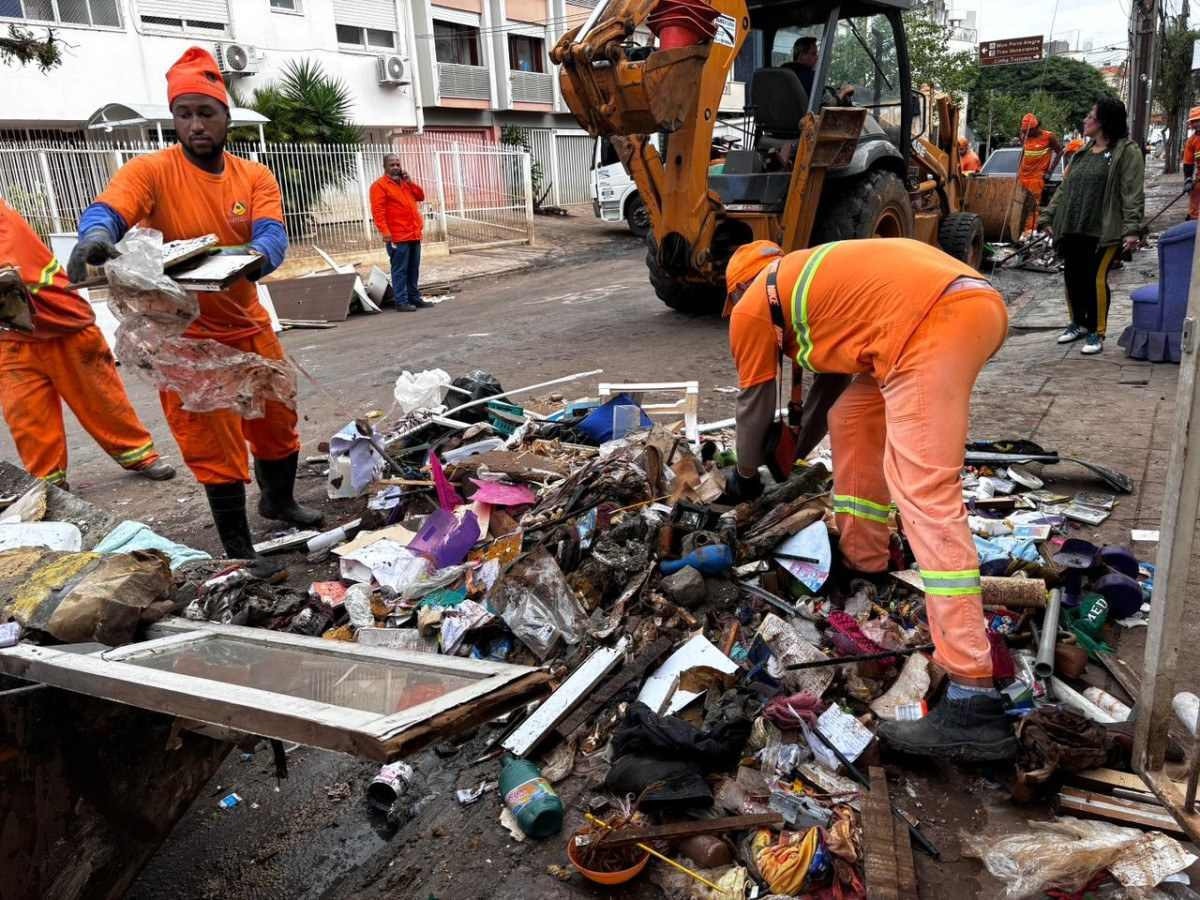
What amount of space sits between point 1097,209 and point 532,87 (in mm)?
19990

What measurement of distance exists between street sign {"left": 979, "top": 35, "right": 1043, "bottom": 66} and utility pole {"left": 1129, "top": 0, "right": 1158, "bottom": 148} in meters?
14.6

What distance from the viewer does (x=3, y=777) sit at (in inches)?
67.8

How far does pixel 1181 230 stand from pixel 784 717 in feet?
17.5

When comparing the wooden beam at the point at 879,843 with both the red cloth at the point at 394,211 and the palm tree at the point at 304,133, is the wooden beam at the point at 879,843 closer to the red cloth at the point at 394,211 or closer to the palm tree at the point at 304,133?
the red cloth at the point at 394,211

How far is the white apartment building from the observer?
14078mm

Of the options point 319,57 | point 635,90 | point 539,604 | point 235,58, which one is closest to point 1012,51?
point 319,57

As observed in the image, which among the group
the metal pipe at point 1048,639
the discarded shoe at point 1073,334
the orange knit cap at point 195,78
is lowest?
the metal pipe at point 1048,639

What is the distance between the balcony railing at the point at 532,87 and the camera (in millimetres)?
23250

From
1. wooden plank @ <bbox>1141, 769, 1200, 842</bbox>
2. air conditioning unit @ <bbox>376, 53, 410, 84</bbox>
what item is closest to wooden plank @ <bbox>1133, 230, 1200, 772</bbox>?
wooden plank @ <bbox>1141, 769, 1200, 842</bbox>

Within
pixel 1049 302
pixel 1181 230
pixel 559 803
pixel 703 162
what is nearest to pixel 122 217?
pixel 559 803

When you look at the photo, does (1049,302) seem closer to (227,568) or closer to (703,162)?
(703,162)

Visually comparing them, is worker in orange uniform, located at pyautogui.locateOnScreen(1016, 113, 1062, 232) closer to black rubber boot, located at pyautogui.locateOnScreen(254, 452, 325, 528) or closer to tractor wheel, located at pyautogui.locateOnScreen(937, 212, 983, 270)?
tractor wheel, located at pyautogui.locateOnScreen(937, 212, 983, 270)

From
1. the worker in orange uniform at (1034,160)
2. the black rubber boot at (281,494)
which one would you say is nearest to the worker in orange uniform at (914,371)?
the black rubber boot at (281,494)

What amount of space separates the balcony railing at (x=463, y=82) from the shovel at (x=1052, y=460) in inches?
786
